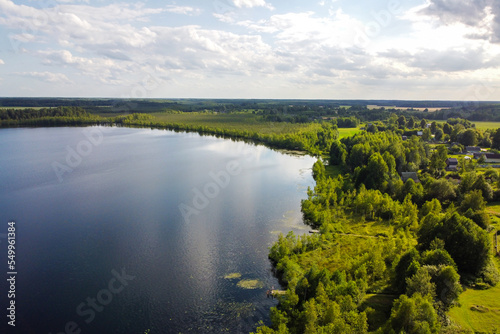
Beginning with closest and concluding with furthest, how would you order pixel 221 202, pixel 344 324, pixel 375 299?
pixel 344 324
pixel 375 299
pixel 221 202

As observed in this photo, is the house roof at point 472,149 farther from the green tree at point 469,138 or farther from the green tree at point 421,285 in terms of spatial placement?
the green tree at point 421,285

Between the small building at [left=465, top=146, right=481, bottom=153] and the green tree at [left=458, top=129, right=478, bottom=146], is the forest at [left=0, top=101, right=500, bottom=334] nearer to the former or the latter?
the small building at [left=465, top=146, right=481, bottom=153]

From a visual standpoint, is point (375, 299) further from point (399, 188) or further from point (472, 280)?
point (399, 188)

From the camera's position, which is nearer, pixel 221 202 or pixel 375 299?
pixel 375 299

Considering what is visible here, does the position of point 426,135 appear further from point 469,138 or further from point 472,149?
point 472,149

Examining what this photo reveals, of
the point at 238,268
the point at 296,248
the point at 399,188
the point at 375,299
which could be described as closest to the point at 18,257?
the point at 238,268
